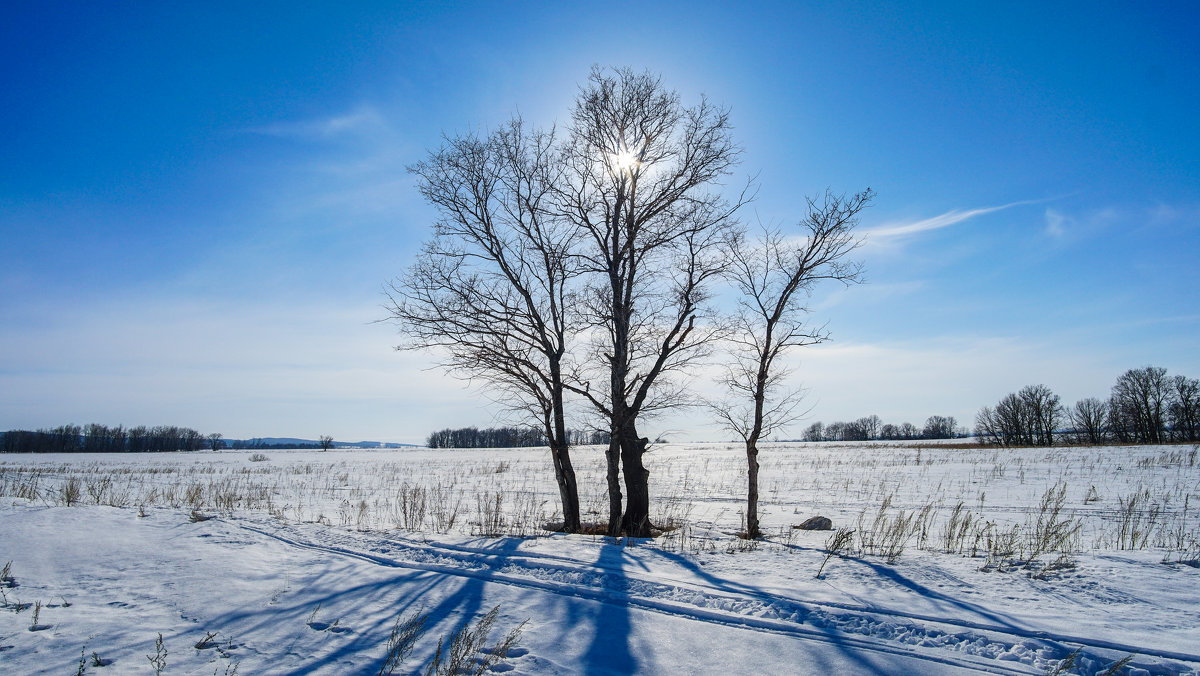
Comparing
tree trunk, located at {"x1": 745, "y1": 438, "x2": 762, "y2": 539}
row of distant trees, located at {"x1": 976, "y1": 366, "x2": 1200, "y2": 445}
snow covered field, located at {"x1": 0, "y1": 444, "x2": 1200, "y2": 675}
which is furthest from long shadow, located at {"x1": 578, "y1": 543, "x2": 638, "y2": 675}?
row of distant trees, located at {"x1": 976, "y1": 366, "x2": 1200, "y2": 445}

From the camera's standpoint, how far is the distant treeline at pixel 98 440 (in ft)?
349

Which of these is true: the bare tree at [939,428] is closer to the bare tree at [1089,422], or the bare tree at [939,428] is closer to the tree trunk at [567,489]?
the bare tree at [1089,422]

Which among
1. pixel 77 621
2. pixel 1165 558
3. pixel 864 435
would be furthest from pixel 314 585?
pixel 864 435

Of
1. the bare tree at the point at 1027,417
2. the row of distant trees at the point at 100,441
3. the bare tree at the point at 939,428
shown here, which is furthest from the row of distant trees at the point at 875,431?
the row of distant trees at the point at 100,441

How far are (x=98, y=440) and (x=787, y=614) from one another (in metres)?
149

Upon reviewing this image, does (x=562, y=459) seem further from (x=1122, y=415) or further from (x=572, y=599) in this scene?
(x=1122, y=415)

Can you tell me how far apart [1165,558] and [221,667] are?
30.4 ft

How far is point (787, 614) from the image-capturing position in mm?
4590

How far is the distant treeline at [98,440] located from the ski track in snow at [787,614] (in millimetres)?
126018

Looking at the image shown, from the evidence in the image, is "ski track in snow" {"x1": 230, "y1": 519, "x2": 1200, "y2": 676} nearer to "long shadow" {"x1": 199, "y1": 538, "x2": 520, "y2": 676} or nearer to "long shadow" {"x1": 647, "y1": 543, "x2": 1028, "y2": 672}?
"long shadow" {"x1": 647, "y1": 543, "x2": 1028, "y2": 672}

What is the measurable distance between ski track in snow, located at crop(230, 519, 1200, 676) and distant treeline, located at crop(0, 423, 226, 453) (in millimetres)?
126018

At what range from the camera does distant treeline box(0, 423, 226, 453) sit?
106 metres

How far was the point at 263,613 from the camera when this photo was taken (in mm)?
4594

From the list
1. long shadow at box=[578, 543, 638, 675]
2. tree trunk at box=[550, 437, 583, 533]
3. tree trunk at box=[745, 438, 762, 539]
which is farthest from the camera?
tree trunk at box=[550, 437, 583, 533]
